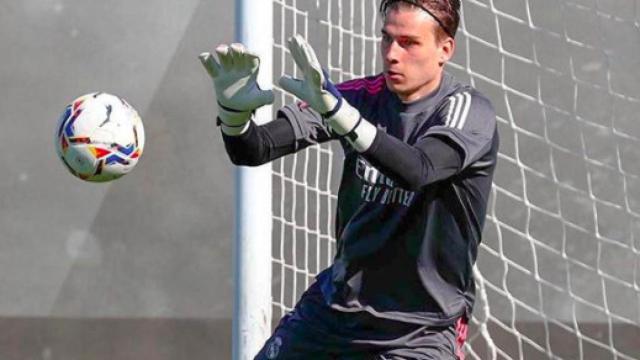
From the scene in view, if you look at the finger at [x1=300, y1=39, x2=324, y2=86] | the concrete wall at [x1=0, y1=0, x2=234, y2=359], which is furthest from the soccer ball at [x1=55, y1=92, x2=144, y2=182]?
the concrete wall at [x1=0, y1=0, x2=234, y2=359]

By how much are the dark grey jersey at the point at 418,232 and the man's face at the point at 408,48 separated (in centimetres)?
7

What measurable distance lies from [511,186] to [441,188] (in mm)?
3505

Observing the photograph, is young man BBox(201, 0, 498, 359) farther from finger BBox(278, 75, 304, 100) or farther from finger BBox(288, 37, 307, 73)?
finger BBox(288, 37, 307, 73)

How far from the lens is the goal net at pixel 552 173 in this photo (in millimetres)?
6141

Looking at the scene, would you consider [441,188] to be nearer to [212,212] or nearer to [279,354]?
[279,354]

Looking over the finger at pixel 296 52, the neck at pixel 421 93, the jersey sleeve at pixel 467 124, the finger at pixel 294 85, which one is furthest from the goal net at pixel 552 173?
the finger at pixel 296 52

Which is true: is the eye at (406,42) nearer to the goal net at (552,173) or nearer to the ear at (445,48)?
the ear at (445,48)

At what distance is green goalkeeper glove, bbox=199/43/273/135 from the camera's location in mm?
3021

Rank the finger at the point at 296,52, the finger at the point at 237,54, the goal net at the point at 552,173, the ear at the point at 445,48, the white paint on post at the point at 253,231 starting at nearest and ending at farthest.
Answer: the finger at the point at 296,52 < the finger at the point at 237,54 < the ear at the point at 445,48 < the white paint on post at the point at 253,231 < the goal net at the point at 552,173

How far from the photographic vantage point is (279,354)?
10.7ft

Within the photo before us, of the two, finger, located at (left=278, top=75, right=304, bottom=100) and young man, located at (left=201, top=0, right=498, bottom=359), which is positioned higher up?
finger, located at (left=278, top=75, right=304, bottom=100)

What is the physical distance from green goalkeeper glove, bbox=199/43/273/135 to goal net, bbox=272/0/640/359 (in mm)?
2795

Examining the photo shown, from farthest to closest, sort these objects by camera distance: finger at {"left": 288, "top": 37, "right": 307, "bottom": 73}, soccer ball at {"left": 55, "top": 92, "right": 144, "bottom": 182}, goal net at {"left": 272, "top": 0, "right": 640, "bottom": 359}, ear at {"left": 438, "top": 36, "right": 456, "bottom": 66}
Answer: goal net at {"left": 272, "top": 0, "right": 640, "bottom": 359} → soccer ball at {"left": 55, "top": 92, "right": 144, "bottom": 182} → ear at {"left": 438, "top": 36, "right": 456, "bottom": 66} → finger at {"left": 288, "top": 37, "right": 307, "bottom": 73}

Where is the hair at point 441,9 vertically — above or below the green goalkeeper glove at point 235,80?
above
